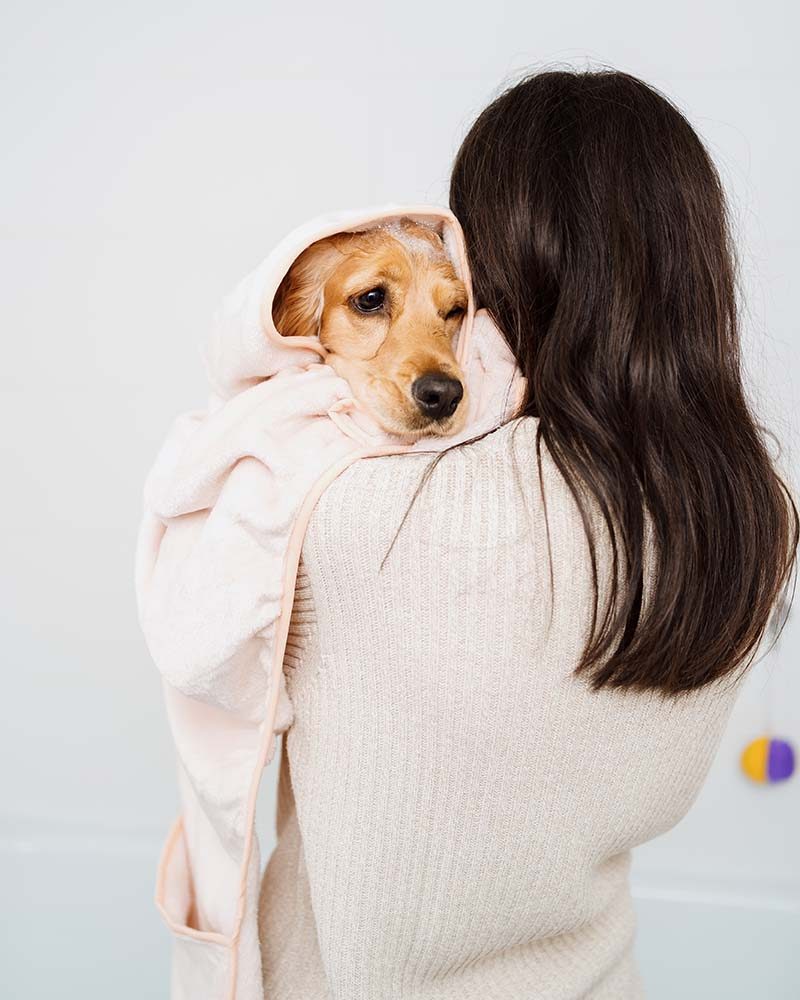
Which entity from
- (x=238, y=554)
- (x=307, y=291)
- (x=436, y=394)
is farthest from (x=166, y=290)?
(x=238, y=554)

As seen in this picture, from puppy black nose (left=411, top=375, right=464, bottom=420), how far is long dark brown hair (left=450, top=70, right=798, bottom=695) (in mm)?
153

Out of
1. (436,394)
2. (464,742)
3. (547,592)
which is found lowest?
(464,742)

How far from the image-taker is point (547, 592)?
0.69 meters

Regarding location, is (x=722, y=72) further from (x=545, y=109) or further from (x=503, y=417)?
(x=503, y=417)

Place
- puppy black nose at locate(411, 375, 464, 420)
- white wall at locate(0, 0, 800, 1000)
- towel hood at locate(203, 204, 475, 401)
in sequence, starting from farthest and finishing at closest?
white wall at locate(0, 0, 800, 1000)
puppy black nose at locate(411, 375, 464, 420)
towel hood at locate(203, 204, 475, 401)

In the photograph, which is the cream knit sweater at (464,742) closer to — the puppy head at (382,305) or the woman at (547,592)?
the woman at (547,592)

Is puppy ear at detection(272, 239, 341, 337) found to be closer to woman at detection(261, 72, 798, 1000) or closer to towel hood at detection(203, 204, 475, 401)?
towel hood at detection(203, 204, 475, 401)

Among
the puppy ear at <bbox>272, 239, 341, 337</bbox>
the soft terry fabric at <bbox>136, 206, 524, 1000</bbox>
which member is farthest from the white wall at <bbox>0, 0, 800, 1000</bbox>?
the soft terry fabric at <bbox>136, 206, 524, 1000</bbox>

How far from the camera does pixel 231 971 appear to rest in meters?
0.83

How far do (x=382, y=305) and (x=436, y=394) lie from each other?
0.50 ft

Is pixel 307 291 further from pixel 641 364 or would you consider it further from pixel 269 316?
pixel 641 364

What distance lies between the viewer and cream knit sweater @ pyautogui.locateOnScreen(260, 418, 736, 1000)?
26.8 inches

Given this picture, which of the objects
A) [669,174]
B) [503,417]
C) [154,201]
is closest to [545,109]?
[669,174]

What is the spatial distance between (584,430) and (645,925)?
1.42 metres
